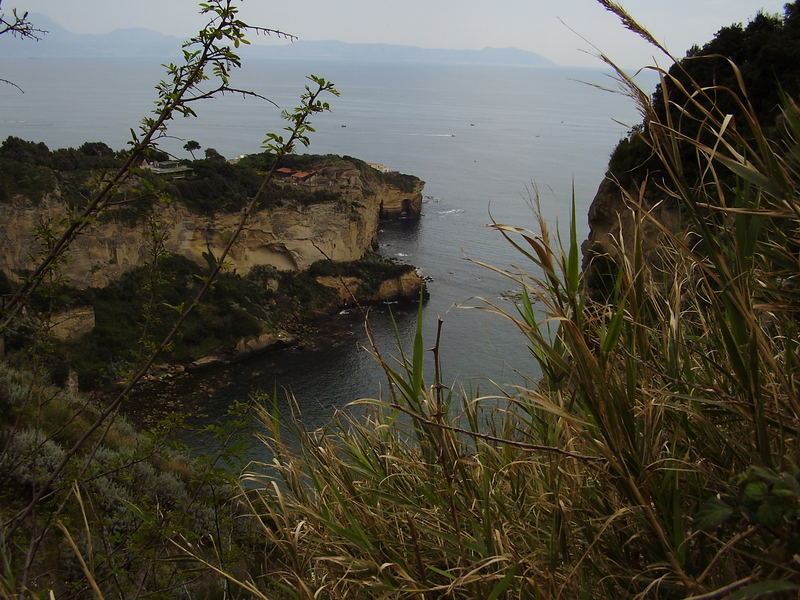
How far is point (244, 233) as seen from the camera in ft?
87.0

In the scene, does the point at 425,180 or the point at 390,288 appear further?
the point at 425,180

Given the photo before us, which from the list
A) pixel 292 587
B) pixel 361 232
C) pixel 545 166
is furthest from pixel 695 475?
pixel 545 166

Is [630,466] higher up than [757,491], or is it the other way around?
[757,491]

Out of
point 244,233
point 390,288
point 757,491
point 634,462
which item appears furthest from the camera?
point 390,288

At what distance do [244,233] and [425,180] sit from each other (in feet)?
120

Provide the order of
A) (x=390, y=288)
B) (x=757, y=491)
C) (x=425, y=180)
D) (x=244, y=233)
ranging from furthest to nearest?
(x=425, y=180), (x=390, y=288), (x=244, y=233), (x=757, y=491)

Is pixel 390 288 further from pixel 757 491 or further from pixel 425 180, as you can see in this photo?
pixel 757 491

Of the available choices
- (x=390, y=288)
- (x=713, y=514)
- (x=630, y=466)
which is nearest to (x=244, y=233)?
(x=390, y=288)

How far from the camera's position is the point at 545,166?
60.2m

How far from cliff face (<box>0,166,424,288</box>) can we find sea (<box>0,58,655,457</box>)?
16.1 feet

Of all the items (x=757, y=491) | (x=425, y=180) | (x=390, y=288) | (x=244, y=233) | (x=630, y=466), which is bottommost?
(x=390, y=288)

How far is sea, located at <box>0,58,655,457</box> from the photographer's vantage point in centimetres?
2023

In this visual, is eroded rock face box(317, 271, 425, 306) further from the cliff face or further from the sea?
Result: the cliff face

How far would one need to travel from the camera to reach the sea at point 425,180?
2023cm
